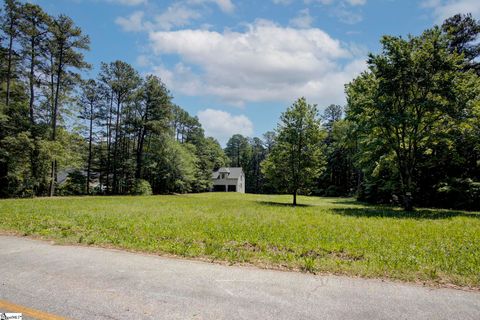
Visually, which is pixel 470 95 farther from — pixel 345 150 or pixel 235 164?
pixel 235 164

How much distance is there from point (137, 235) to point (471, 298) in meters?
8.76

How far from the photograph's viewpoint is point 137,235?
9.77 m

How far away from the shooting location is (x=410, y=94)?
20078 mm

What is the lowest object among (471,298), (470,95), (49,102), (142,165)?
(471,298)

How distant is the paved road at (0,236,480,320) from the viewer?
424 cm

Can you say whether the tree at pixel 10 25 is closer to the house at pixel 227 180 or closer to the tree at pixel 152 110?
the tree at pixel 152 110

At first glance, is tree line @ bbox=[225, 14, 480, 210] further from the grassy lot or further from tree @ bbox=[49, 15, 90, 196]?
tree @ bbox=[49, 15, 90, 196]

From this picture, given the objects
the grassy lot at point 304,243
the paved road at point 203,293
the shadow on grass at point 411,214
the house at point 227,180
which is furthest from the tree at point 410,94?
the house at point 227,180

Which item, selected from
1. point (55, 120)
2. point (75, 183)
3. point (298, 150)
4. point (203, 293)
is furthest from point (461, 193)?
point (75, 183)

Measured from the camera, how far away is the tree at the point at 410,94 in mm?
18422

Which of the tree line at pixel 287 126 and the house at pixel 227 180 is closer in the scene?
the tree line at pixel 287 126

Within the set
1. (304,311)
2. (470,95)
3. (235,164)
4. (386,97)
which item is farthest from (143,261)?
(235,164)

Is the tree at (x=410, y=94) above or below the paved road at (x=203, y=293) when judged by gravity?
above

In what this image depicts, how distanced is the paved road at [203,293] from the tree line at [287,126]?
626 inches
